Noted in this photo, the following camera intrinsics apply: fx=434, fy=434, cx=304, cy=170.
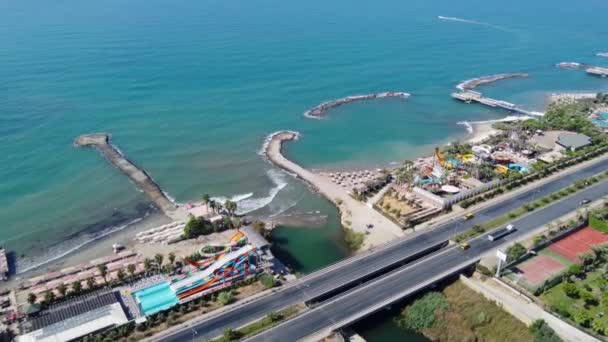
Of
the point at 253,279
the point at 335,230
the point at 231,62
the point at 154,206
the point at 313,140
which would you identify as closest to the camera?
the point at 253,279

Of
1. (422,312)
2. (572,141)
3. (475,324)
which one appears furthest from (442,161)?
(475,324)

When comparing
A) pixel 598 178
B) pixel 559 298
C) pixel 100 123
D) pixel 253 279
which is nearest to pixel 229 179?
pixel 253 279

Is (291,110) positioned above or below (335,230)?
above

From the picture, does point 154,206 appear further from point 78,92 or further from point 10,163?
point 78,92

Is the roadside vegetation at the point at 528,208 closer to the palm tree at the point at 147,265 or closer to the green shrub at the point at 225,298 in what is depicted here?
the green shrub at the point at 225,298

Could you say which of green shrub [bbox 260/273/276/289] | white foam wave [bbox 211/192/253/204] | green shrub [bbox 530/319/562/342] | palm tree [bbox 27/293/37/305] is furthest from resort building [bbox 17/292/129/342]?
green shrub [bbox 530/319/562/342]

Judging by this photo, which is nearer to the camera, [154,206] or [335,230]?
[335,230]

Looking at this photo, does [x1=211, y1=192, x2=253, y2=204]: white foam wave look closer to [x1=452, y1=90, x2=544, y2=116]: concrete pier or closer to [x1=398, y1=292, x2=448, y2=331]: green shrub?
[x1=398, y1=292, x2=448, y2=331]: green shrub
